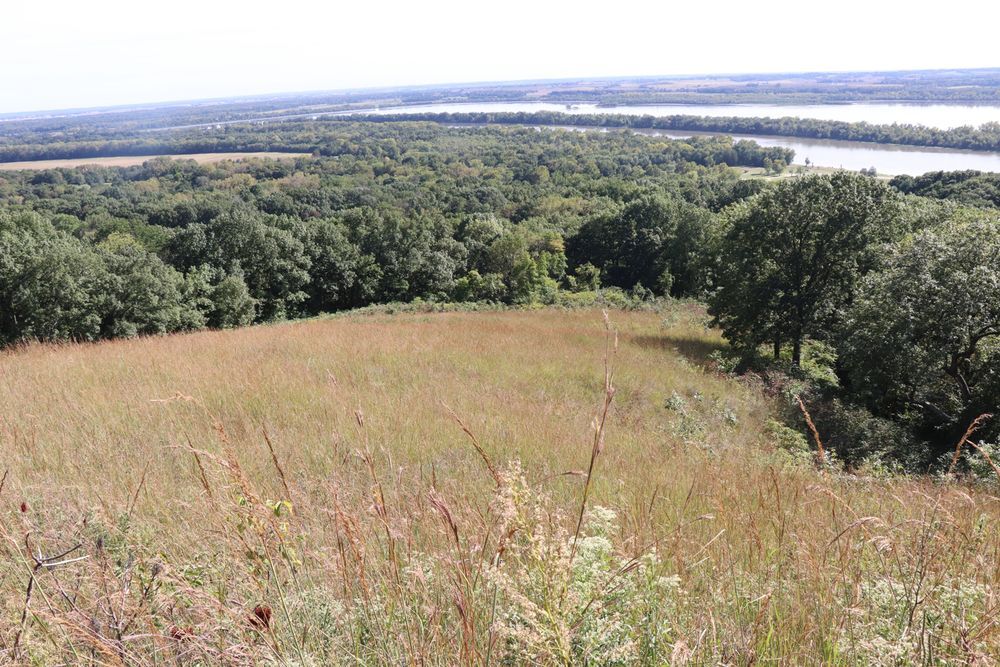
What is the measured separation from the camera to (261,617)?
1.58 meters

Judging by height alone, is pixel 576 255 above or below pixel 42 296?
below

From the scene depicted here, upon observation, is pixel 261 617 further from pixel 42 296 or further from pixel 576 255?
pixel 576 255

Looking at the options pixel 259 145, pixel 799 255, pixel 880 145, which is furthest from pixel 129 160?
pixel 880 145

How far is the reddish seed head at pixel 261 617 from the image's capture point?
60.4 inches

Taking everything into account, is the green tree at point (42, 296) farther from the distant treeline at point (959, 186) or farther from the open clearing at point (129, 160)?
the open clearing at point (129, 160)

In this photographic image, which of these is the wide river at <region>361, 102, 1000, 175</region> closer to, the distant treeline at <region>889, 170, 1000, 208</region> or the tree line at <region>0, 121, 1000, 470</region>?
the distant treeline at <region>889, 170, 1000, 208</region>

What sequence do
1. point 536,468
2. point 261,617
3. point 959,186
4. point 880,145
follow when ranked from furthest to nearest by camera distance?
point 880,145 < point 959,186 < point 536,468 < point 261,617

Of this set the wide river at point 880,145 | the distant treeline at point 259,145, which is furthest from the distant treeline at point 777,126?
the distant treeline at point 259,145

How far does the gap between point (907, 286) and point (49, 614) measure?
→ 12516mm

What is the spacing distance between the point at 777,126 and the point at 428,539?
11736cm

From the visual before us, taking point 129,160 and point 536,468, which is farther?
point 129,160

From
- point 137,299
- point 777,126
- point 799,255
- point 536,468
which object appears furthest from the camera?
point 777,126

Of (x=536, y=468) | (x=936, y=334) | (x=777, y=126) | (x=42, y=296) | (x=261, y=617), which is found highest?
(x=777, y=126)

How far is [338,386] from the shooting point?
5.66 metres
